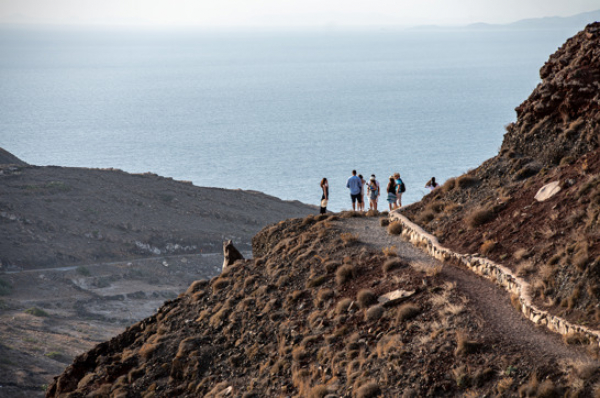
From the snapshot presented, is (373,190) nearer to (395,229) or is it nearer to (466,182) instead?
(466,182)

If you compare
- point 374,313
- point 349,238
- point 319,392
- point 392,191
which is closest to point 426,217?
point 349,238

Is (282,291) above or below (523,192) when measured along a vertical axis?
below

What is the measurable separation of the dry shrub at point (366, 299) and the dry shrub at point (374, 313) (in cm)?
58

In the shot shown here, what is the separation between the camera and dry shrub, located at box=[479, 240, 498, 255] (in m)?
18.4

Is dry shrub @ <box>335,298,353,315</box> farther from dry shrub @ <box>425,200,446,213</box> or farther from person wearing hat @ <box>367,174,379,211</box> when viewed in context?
person wearing hat @ <box>367,174,379,211</box>

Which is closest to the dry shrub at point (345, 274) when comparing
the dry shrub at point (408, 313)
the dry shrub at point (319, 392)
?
the dry shrub at point (408, 313)

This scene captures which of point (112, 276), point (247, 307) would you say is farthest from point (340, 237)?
point (112, 276)

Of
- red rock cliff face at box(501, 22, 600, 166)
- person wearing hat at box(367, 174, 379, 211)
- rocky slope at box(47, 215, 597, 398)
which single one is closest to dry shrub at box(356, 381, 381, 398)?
rocky slope at box(47, 215, 597, 398)

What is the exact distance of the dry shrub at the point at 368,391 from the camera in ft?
47.9

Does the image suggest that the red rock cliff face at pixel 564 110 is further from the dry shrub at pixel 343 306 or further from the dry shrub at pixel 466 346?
the dry shrub at pixel 466 346

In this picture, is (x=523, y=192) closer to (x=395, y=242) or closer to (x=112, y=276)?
(x=395, y=242)

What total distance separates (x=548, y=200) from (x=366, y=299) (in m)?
5.86

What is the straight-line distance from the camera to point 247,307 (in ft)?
70.2

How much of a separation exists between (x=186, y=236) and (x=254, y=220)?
7.74 meters
